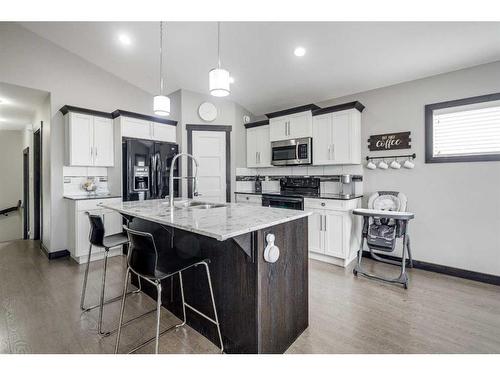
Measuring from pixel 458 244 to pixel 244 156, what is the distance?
3.50 meters

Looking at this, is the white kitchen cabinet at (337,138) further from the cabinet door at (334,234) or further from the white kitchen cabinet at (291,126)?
the cabinet door at (334,234)

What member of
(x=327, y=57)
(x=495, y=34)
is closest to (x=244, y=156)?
(x=327, y=57)

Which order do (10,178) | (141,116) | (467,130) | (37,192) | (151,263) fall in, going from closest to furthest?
(151,263) < (467,130) < (141,116) < (37,192) < (10,178)

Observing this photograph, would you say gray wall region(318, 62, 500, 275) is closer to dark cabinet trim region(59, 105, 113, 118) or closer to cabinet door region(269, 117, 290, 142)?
cabinet door region(269, 117, 290, 142)

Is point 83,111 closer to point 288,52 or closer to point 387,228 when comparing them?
point 288,52

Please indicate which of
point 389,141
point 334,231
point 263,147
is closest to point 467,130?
point 389,141

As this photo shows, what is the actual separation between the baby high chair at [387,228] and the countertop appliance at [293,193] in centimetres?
90

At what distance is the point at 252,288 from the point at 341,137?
2.82 metres

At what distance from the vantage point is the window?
2.80m

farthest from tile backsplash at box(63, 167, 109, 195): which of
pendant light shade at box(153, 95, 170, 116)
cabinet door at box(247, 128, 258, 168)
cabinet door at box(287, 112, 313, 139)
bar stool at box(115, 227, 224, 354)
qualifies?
cabinet door at box(287, 112, 313, 139)

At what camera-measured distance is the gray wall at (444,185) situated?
110 inches

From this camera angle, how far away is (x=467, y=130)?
9.70ft
